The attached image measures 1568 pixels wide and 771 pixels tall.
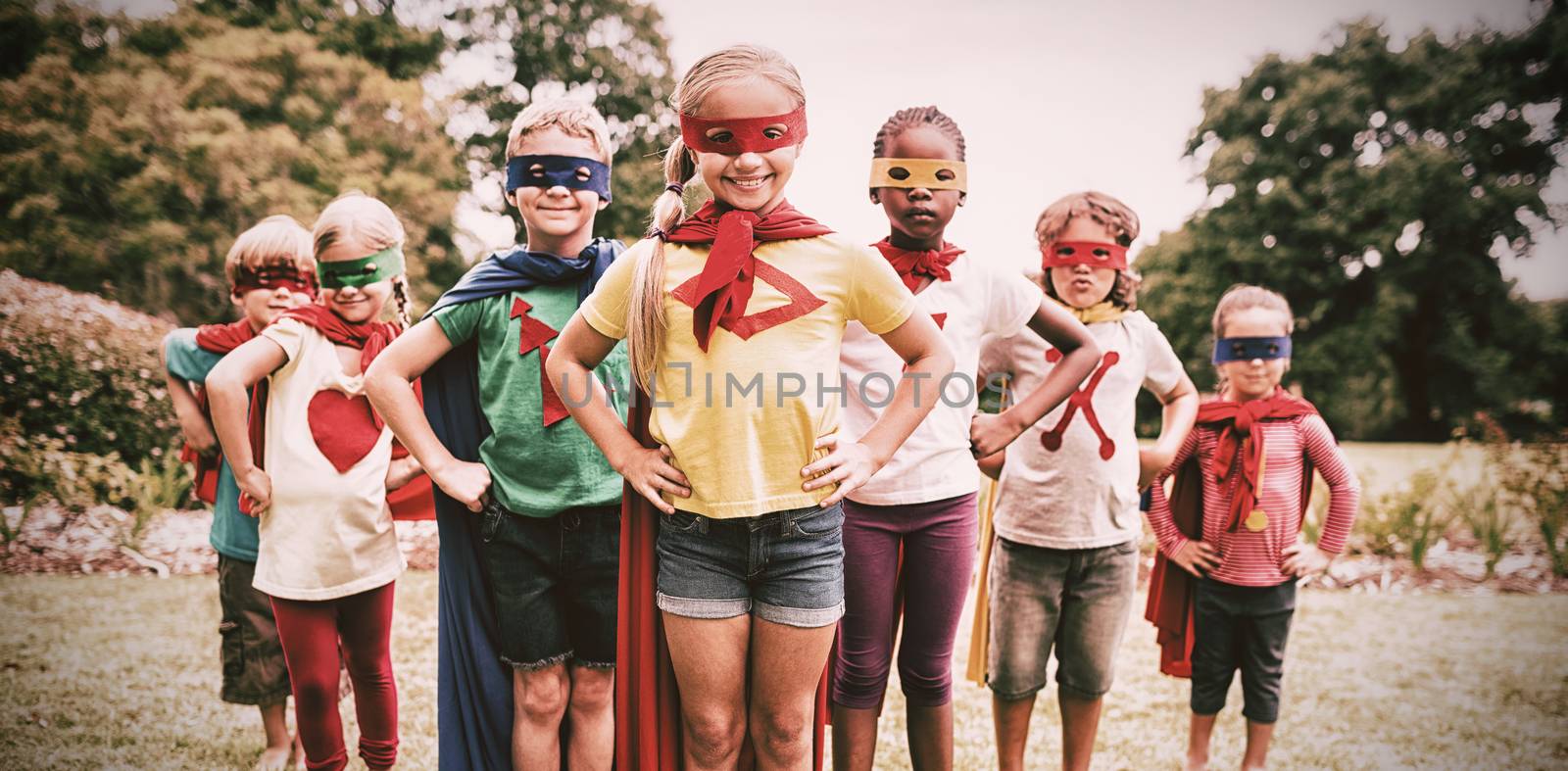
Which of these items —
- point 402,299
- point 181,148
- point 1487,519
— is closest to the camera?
point 402,299

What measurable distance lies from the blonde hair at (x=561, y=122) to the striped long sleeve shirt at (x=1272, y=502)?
248cm

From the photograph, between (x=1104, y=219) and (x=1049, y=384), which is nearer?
(x=1049, y=384)

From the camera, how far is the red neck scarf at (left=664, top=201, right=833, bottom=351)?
1832mm

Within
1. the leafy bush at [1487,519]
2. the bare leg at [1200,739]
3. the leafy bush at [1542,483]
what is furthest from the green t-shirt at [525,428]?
the leafy bush at [1542,483]

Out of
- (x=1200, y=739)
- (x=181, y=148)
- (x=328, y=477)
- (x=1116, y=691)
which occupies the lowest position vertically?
(x=1116, y=691)

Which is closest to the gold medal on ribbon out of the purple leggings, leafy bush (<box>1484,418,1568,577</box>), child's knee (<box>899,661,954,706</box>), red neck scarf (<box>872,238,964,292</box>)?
the purple leggings

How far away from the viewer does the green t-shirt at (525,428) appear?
2.40 metres

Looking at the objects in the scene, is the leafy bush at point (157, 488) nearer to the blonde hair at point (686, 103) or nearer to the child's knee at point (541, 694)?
the child's knee at point (541, 694)

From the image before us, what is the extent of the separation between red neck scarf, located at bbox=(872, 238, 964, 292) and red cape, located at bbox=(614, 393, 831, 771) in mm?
880

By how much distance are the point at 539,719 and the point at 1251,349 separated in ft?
9.67

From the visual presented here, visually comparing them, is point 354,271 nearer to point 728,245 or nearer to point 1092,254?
point 728,245

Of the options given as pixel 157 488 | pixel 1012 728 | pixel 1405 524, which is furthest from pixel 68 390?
pixel 1405 524

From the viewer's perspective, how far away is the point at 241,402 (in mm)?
2701

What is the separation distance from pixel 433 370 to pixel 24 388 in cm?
737
